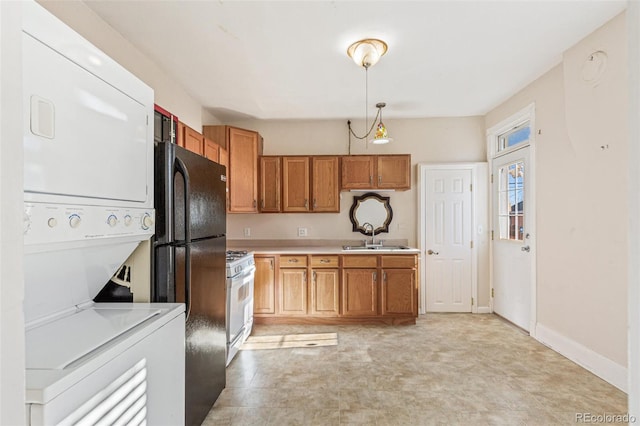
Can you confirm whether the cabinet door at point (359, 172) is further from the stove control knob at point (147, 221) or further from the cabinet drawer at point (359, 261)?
the stove control knob at point (147, 221)

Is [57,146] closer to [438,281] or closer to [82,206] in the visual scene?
[82,206]

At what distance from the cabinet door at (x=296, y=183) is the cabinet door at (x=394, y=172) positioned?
0.95 meters

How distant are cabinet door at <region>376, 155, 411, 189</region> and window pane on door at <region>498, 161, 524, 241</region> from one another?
113cm

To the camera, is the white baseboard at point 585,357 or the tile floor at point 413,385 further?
the white baseboard at point 585,357

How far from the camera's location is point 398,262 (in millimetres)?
3723

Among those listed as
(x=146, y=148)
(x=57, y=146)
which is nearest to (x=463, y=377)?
(x=146, y=148)

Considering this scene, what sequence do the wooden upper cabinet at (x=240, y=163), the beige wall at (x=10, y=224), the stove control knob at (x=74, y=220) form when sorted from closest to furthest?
the beige wall at (x=10, y=224) < the stove control knob at (x=74, y=220) < the wooden upper cabinet at (x=240, y=163)

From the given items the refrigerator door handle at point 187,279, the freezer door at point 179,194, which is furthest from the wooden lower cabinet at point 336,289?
the refrigerator door handle at point 187,279

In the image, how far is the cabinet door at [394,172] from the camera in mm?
4066

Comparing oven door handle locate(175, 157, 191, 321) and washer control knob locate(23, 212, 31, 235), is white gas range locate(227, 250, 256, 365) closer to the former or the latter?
oven door handle locate(175, 157, 191, 321)

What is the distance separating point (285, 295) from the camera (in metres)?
3.75

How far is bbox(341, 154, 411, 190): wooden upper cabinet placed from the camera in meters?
4.07

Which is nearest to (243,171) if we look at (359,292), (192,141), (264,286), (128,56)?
(192,141)

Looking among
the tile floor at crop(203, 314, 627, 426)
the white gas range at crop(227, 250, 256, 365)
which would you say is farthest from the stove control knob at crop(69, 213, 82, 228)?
the white gas range at crop(227, 250, 256, 365)
